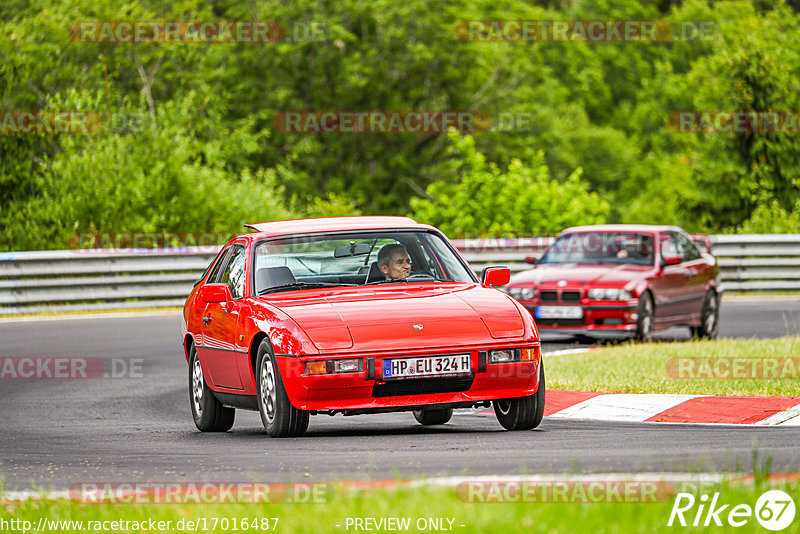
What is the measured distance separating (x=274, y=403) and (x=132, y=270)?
13592 millimetres

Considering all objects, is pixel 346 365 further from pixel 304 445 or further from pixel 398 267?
pixel 398 267

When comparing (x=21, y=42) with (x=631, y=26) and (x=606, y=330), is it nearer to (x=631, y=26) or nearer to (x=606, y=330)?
(x=606, y=330)

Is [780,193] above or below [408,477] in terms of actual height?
below

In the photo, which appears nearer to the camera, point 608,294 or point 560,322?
point 608,294

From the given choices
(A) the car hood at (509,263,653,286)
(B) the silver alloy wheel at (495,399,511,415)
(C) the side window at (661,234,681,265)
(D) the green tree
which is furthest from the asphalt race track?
(D) the green tree

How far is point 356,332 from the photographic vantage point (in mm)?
8344

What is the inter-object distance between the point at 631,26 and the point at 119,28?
167 ft

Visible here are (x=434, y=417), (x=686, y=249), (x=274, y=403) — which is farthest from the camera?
(x=686, y=249)

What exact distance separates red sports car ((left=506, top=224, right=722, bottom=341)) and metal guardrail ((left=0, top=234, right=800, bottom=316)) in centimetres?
561

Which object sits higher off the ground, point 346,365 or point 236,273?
point 236,273

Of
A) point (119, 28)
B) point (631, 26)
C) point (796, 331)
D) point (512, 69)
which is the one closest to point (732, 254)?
point (796, 331)

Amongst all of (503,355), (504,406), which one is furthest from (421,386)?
(504,406)

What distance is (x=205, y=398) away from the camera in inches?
399

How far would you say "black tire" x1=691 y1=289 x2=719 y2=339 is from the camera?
17797 mm
